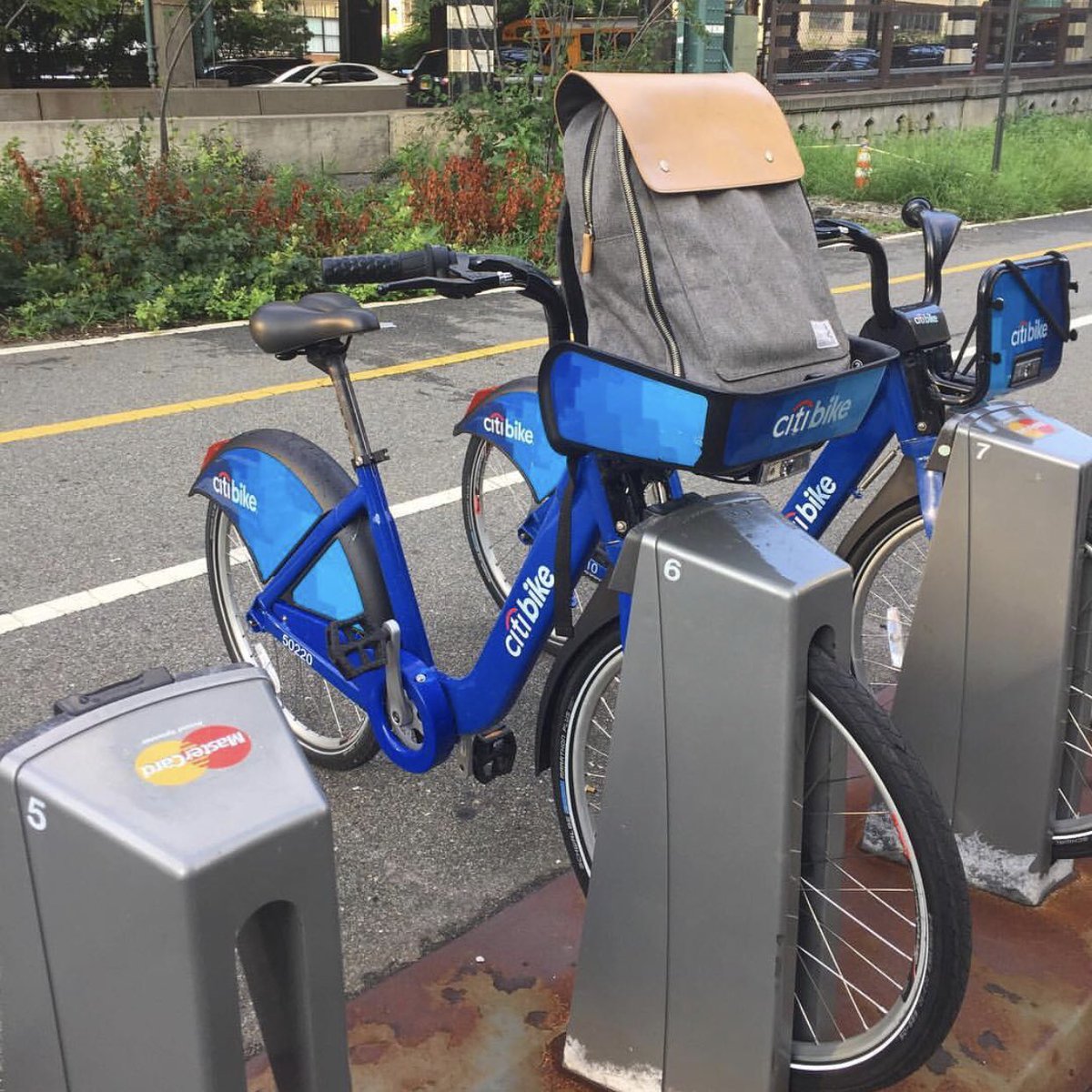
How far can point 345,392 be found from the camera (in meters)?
2.89

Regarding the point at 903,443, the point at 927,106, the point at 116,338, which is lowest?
the point at 116,338

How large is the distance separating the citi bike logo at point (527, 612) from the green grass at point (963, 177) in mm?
12841

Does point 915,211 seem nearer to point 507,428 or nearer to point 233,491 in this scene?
point 507,428

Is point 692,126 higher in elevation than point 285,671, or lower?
higher

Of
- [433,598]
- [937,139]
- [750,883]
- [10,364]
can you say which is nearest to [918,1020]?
[750,883]

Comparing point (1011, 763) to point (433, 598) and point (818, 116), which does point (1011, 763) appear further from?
point (818, 116)

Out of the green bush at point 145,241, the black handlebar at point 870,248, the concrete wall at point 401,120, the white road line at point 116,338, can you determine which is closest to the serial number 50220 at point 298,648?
the black handlebar at point 870,248

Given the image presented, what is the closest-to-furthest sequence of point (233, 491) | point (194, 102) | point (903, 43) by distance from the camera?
point (233, 491)
point (194, 102)
point (903, 43)

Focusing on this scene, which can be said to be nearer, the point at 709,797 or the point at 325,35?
the point at 709,797

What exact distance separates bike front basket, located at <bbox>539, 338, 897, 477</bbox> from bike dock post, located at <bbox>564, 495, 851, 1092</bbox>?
10 centimetres

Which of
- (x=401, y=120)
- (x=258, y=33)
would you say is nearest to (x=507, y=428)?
(x=401, y=120)

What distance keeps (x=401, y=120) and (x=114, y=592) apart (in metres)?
14.2

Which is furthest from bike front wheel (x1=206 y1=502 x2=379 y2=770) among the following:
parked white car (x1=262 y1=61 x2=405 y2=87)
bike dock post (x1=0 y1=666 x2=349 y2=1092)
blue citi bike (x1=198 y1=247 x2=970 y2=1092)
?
parked white car (x1=262 y1=61 x2=405 y2=87)

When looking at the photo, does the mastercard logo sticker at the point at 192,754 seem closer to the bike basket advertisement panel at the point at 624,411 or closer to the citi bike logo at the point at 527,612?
the bike basket advertisement panel at the point at 624,411
